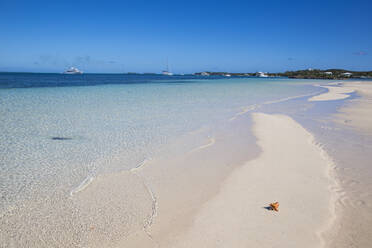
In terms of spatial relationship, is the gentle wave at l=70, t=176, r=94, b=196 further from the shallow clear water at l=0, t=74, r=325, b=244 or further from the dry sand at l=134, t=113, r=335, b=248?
the dry sand at l=134, t=113, r=335, b=248

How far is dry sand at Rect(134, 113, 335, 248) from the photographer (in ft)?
9.59

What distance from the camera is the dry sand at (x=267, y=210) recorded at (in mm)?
2922

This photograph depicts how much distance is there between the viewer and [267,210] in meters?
3.51

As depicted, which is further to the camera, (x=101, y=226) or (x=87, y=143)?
(x=87, y=143)

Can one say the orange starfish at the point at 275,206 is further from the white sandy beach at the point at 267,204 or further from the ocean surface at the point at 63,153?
the ocean surface at the point at 63,153

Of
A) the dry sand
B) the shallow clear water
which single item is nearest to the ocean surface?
the shallow clear water

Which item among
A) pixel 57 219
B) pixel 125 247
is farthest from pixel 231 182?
pixel 57 219

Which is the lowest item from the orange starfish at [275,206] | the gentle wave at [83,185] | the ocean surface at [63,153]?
the gentle wave at [83,185]

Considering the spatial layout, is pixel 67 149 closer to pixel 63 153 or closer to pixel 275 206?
pixel 63 153

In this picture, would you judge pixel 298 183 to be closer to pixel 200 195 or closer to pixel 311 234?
pixel 311 234

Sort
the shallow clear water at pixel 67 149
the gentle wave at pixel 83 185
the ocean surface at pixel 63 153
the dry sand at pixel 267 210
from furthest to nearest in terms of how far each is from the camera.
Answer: the gentle wave at pixel 83 185 → the shallow clear water at pixel 67 149 → the ocean surface at pixel 63 153 → the dry sand at pixel 267 210

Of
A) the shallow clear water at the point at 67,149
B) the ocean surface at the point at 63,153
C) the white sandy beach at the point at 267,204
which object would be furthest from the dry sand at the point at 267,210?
the ocean surface at the point at 63,153

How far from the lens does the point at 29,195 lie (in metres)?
4.02

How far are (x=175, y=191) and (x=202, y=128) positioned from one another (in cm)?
505
